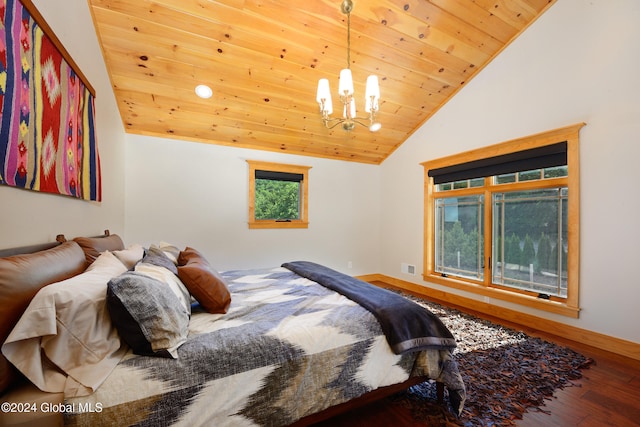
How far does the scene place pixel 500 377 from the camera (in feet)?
6.39

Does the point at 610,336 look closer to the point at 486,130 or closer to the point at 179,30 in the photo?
the point at 486,130

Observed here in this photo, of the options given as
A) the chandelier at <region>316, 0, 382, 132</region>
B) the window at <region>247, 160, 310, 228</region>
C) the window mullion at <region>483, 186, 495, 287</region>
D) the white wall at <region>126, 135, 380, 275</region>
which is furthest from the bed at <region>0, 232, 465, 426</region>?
the window at <region>247, 160, 310, 228</region>

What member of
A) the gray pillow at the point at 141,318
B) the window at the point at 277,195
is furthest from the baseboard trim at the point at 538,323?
the gray pillow at the point at 141,318

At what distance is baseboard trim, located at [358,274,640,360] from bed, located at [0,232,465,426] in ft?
6.44

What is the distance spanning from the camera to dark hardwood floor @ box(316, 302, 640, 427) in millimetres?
1553

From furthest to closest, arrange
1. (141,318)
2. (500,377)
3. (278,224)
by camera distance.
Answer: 1. (278,224)
2. (500,377)
3. (141,318)

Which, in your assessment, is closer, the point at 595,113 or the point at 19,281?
the point at 19,281

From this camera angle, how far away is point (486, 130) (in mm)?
3412

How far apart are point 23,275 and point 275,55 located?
2761 mm

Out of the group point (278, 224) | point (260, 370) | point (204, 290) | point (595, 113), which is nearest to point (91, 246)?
point (204, 290)

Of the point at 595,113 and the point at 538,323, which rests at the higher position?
the point at 595,113

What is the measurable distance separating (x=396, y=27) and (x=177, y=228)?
143 inches

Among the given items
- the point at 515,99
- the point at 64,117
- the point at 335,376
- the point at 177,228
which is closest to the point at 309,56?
the point at 64,117

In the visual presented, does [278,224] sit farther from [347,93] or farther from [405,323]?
[405,323]
